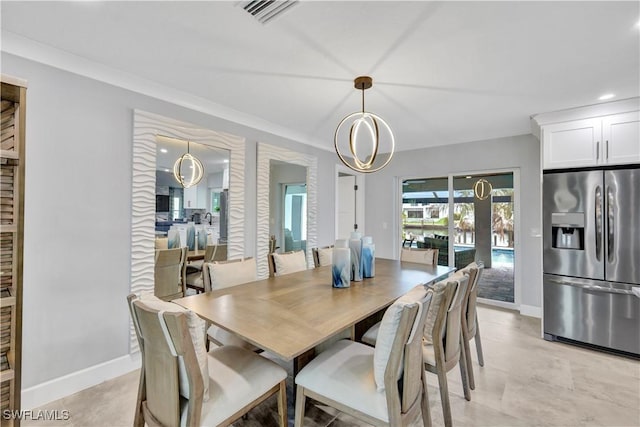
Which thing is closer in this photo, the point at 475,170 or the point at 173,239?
the point at 173,239

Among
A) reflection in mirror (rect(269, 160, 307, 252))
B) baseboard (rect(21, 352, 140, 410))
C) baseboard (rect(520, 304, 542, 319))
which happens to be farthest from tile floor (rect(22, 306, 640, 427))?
reflection in mirror (rect(269, 160, 307, 252))

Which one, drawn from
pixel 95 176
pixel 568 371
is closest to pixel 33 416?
pixel 95 176

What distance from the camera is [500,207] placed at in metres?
4.39

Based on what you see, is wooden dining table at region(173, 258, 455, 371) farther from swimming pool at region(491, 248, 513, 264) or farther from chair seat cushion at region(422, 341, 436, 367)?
swimming pool at region(491, 248, 513, 264)

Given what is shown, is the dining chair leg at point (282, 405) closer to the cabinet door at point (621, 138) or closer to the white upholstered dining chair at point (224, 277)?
the white upholstered dining chair at point (224, 277)

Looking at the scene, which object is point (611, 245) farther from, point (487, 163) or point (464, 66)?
point (464, 66)

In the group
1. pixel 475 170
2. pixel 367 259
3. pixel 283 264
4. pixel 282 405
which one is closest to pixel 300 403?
pixel 282 405

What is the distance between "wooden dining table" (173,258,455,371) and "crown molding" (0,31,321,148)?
1916 millimetres

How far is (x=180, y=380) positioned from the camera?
46.6 inches

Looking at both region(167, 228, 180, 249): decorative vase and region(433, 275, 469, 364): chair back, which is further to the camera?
region(167, 228, 180, 249): decorative vase

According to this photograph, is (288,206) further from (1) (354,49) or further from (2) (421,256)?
(1) (354,49)

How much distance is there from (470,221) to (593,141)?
193 centimetres

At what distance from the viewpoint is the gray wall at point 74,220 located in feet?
6.61

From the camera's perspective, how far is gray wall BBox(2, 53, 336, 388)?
202cm
